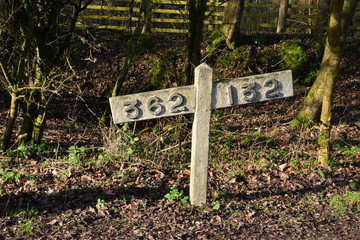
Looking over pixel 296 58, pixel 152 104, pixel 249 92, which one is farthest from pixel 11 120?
pixel 296 58

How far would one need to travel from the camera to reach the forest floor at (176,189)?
4.93m

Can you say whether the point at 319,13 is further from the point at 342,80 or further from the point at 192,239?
the point at 192,239

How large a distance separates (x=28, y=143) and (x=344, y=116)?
6977 mm

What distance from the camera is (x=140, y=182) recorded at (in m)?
6.26

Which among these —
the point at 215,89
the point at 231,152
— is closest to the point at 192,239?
the point at 215,89

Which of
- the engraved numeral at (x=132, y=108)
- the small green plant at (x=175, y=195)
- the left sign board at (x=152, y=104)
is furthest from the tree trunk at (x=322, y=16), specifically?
the engraved numeral at (x=132, y=108)

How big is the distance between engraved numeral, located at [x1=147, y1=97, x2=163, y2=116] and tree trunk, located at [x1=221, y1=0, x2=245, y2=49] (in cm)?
920

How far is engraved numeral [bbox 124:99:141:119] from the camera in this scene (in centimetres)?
491

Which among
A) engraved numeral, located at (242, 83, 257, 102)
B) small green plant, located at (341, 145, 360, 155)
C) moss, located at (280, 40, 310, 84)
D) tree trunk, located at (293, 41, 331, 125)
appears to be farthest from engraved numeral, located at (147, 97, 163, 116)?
moss, located at (280, 40, 310, 84)

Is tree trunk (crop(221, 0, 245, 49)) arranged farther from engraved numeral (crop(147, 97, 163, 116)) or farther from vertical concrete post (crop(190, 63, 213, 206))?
engraved numeral (crop(147, 97, 163, 116))

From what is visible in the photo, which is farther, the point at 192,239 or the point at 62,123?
the point at 62,123

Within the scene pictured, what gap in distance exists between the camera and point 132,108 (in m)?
4.92

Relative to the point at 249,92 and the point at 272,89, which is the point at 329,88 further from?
the point at 249,92

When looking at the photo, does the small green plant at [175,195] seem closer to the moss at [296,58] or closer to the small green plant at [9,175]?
the small green plant at [9,175]
